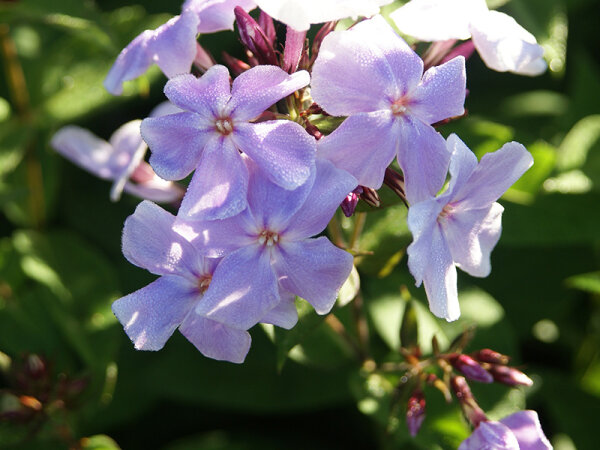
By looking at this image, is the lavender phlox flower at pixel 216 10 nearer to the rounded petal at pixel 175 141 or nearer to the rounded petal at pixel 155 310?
the rounded petal at pixel 175 141

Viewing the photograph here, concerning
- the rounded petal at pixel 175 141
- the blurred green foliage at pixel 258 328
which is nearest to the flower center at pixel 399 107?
the rounded petal at pixel 175 141

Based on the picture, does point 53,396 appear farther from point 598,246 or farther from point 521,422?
point 598,246

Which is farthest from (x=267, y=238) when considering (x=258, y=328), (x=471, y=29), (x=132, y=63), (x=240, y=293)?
(x=258, y=328)

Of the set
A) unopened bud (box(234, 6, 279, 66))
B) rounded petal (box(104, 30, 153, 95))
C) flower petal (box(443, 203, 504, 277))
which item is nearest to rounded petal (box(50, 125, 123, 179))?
rounded petal (box(104, 30, 153, 95))

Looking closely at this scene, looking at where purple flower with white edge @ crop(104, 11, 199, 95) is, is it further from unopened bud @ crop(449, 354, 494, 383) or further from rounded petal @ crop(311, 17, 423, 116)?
unopened bud @ crop(449, 354, 494, 383)

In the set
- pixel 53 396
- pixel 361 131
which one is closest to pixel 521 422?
pixel 361 131

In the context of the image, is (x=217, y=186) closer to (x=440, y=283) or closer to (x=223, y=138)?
(x=223, y=138)
